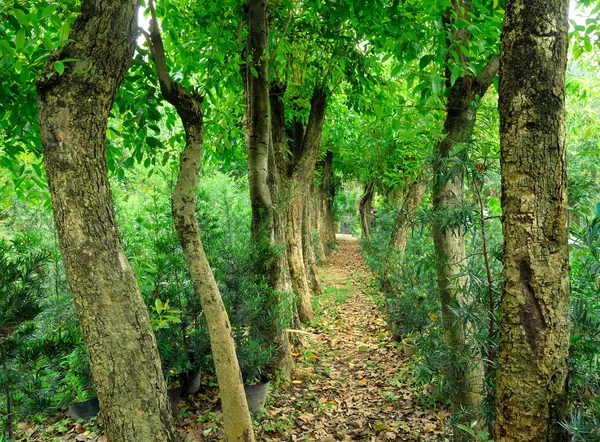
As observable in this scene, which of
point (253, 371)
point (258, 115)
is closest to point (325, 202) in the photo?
point (258, 115)

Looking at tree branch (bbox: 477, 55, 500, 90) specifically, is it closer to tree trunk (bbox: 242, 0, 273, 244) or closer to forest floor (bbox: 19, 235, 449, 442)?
tree trunk (bbox: 242, 0, 273, 244)

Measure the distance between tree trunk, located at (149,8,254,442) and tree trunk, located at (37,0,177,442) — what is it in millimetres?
1012

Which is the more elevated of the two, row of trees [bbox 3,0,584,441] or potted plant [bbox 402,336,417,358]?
row of trees [bbox 3,0,584,441]

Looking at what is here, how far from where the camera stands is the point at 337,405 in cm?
529

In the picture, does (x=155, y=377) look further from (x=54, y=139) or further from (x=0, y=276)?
(x=54, y=139)

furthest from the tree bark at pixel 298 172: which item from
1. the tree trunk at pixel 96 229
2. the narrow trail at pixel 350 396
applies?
the tree trunk at pixel 96 229

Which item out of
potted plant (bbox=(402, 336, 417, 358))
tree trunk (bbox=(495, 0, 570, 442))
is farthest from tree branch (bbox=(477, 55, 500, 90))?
potted plant (bbox=(402, 336, 417, 358))

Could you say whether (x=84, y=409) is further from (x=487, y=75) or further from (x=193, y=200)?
(x=487, y=75)

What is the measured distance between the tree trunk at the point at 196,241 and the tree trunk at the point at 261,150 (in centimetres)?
149

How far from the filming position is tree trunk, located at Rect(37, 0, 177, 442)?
225 cm

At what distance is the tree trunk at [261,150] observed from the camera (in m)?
4.93

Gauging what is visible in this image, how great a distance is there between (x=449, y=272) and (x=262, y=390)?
2420 mm

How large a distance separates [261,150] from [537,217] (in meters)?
3.77

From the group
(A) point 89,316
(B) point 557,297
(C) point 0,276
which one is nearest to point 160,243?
(C) point 0,276
